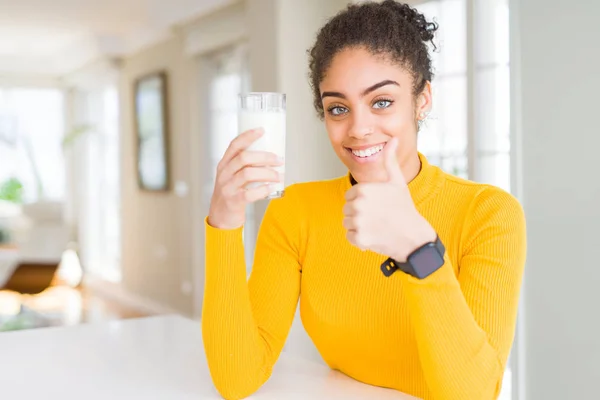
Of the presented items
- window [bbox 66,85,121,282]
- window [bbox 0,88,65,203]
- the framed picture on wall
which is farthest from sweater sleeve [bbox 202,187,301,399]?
window [bbox 0,88,65,203]

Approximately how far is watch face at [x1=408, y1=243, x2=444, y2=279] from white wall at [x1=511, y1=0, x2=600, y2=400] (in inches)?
66.2

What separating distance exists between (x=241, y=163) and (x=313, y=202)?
0.38 meters

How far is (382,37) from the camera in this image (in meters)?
1.21

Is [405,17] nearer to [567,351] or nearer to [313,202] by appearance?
[313,202]

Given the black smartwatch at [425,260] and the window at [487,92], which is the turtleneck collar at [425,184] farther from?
the window at [487,92]

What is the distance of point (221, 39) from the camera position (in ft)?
17.2

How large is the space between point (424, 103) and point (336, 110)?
19cm

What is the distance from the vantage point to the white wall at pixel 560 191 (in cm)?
241

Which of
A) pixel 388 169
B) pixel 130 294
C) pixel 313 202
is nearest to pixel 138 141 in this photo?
pixel 130 294

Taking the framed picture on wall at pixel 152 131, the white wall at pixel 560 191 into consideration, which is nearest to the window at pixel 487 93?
the white wall at pixel 560 191

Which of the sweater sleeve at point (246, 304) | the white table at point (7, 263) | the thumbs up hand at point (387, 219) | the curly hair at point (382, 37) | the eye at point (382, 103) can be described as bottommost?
the white table at point (7, 263)

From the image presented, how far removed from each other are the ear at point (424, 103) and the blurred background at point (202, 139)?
1.01m

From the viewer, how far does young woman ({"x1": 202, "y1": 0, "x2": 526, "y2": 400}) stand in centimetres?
97

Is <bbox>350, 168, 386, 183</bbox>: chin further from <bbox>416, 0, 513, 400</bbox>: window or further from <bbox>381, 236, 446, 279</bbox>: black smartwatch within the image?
<bbox>416, 0, 513, 400</bbox>: window
